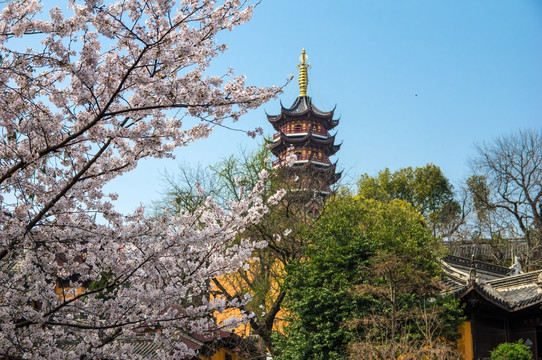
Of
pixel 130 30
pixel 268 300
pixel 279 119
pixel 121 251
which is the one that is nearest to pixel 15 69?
pixel 130 30

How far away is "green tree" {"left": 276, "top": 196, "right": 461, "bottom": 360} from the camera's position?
14.2m

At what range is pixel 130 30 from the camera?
14.9 ft

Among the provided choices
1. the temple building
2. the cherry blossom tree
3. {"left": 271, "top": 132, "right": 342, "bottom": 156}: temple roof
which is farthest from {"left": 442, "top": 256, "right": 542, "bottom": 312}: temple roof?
{"left": 271, "top": 132, "right": 342, "bottom": 156}: temple roof

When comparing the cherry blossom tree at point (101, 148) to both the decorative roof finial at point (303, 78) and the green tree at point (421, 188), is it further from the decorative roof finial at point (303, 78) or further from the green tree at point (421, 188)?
the decorative roof finial at point (303, 78)

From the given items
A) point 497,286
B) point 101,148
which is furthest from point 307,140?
point 101,148

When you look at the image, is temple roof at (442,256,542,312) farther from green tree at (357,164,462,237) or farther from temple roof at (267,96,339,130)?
temple roof at (267,96,339,130)

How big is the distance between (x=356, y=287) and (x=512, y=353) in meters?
5.95

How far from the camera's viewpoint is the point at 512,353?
16.5 meters

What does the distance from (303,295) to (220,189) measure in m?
7.81

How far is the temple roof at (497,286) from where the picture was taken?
17812 millimetres

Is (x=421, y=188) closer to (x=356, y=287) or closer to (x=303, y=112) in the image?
(x=303, y=112)

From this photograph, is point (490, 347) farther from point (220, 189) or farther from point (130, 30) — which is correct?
point (130, 30)

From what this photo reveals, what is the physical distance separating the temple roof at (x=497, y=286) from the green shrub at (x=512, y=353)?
5.48 feet

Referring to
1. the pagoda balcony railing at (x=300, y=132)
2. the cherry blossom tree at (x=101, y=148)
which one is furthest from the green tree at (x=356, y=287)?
the pagoda balcony railing at (x=300, y=132)
